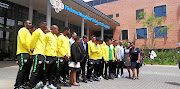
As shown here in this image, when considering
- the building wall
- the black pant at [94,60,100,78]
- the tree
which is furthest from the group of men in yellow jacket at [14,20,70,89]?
the building wall

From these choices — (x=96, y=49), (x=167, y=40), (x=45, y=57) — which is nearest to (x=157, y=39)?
(x=167, y=40)

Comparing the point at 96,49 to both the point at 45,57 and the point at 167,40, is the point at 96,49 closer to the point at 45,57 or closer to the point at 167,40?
the point at 45,57

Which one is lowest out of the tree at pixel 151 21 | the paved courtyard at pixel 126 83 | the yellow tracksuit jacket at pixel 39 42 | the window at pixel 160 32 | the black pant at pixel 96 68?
the paved courtyard at pixel 126 83

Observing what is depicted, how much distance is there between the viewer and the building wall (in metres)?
22.9

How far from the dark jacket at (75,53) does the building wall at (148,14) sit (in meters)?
22.3

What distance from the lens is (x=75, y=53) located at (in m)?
5.17

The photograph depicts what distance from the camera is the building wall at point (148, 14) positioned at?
2286cm

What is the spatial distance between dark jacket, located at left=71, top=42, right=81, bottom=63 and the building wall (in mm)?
22276

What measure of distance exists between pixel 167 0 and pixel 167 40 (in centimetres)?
669

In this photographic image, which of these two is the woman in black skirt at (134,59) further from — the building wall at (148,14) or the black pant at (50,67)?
the building wall at (148,14)

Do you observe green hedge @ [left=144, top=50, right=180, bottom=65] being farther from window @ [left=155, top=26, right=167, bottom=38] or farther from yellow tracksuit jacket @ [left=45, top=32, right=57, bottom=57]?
yellow tracksuit jacket @ [left=45, top=32, right=57, bottom=57]

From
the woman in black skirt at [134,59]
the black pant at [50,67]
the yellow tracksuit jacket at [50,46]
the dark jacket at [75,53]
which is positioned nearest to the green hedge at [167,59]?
the woman in black skirt at [134,59]

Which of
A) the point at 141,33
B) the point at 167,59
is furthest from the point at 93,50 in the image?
the point at 141,33

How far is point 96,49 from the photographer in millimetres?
6242
